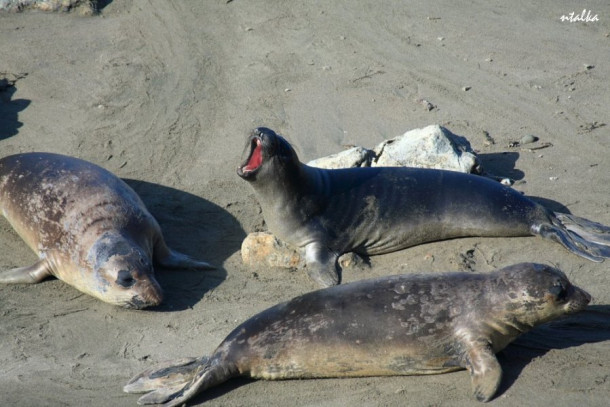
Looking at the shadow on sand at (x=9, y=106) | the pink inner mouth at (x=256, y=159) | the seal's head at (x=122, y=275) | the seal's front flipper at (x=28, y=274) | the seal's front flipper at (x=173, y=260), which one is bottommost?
the shadow on sand at (x=9, y=106)

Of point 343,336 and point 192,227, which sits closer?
point 343,336

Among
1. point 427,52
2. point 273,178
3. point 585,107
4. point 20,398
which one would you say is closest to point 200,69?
point 427,52

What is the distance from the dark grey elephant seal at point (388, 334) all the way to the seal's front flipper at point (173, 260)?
1718mm

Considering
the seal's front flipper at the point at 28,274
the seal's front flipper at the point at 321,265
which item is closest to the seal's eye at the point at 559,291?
the seal's front flipper at the point at 321,265

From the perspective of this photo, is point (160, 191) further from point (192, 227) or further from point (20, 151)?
point (20, 151)

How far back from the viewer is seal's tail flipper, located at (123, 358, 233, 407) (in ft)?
16.4

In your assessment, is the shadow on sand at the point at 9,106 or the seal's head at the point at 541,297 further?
the shadow on sand at the point at 9,106

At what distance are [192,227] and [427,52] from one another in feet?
13.7

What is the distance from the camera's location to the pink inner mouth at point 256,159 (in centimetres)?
691

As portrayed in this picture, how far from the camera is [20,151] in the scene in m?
8.80

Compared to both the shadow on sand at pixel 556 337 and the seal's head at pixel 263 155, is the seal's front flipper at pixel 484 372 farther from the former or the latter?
the seal's head at pixel 263 155

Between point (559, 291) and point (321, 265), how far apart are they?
223 cm

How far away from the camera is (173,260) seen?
6.97m

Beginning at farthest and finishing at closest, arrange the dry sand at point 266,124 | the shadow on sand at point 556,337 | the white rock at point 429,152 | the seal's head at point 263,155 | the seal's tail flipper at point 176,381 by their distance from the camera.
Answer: the white rock at point 429,152 < the seal's head at point 263,155 < the dry sand at point 266,124 < the shadow on sand at point 556,337 < the seal's tail flipper at point 176,381
